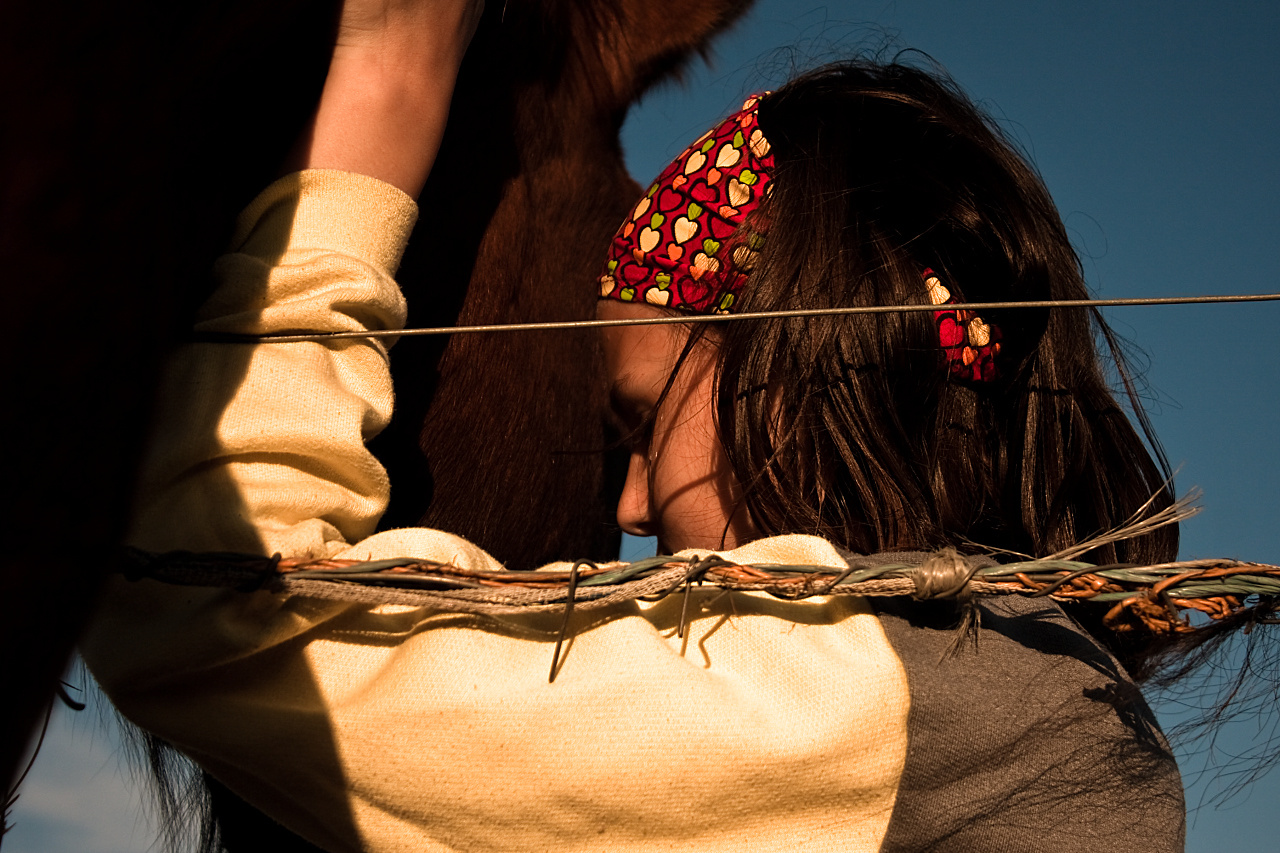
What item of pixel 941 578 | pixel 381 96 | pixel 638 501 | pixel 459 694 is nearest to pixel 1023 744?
pixel 941 578

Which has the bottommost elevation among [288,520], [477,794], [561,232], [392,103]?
[477,794]

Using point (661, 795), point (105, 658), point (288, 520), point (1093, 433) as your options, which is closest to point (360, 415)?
point (288, 520)

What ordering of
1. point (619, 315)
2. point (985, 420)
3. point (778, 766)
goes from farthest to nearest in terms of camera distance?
point (619, 315) → point (985, 420) → point (778, 766)

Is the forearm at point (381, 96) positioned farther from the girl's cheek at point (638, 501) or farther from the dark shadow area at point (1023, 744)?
the dark shadow area at point (1023, 744)

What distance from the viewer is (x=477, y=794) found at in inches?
23.2

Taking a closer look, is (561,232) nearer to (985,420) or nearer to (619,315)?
(619,315)

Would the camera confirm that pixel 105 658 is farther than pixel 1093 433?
No

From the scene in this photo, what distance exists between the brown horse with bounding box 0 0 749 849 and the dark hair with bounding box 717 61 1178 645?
0.78ft

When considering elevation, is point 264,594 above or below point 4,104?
below

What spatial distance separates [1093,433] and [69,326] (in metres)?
0.87

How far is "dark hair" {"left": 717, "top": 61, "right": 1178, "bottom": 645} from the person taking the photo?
0.87 m

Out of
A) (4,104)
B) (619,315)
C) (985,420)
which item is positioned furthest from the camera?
(619,315)

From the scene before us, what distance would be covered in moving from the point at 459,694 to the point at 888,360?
1.63ft

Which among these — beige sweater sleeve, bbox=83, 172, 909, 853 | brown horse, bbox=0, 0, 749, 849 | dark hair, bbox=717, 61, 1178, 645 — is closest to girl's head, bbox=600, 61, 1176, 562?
dark hair, bbox=717, 61, 1178, 645
